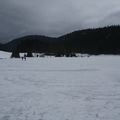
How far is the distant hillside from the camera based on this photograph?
322 ft

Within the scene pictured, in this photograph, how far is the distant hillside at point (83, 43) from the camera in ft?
322

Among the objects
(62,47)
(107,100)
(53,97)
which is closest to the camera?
(107,100)

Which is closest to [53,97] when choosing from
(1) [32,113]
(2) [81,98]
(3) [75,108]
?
(2) [81,98]

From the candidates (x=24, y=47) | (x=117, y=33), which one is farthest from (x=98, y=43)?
(x=24, y=47)

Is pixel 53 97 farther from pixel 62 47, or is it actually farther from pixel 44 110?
pixel 62 47

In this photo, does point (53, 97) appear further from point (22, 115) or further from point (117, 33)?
point (117, 33)

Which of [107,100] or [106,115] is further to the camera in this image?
[107,100]

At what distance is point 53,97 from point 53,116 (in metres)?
2.19

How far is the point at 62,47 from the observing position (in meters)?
115

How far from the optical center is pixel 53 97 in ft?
23.8

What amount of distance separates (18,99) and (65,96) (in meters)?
1.45

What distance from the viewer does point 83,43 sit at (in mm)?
110500

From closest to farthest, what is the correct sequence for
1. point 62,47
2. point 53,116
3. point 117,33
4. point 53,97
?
point 53,116 → point 53,97 → point 117,33 → point 62,47

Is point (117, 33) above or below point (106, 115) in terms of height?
above
